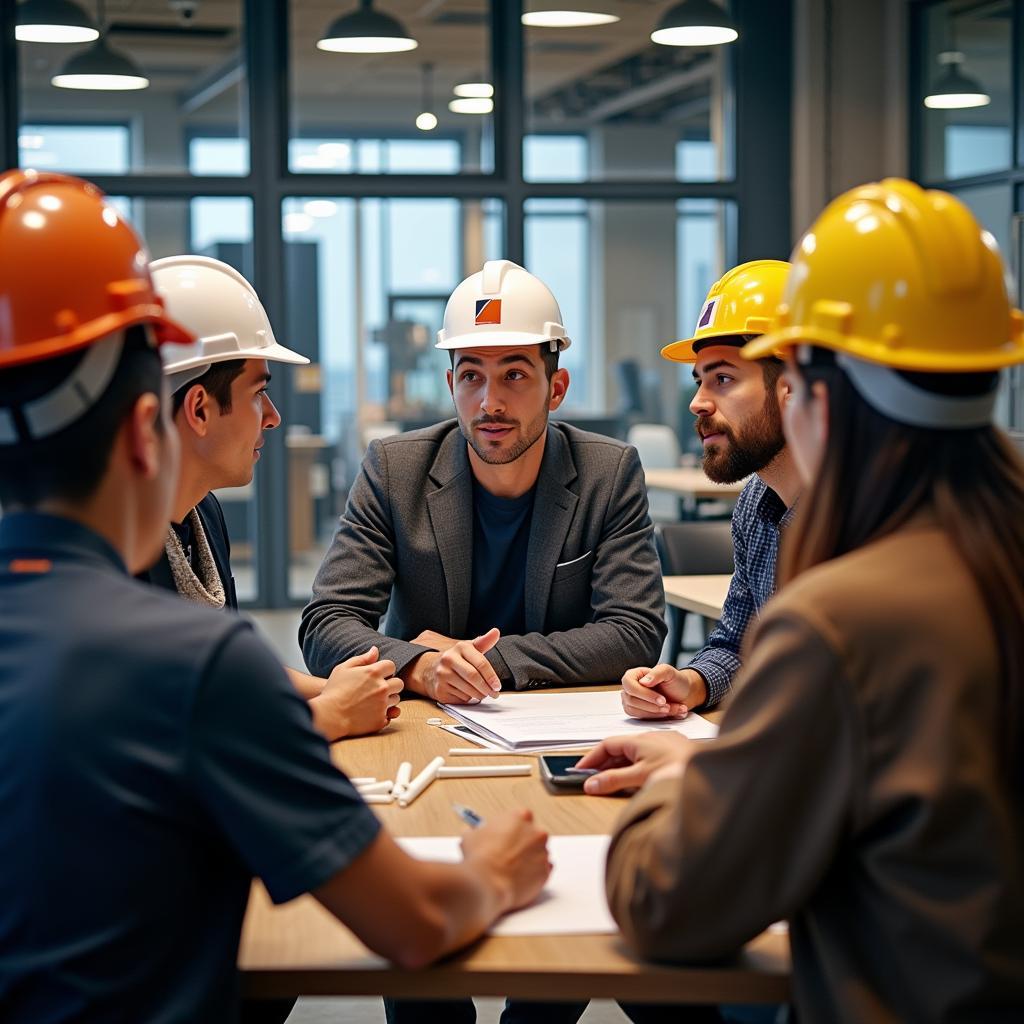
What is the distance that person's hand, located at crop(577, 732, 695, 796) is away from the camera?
70.8 inches

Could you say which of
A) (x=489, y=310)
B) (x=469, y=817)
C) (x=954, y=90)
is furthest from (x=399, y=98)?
(x=469, y=817)

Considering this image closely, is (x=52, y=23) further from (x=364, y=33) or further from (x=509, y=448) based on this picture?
(x=509, y=448)

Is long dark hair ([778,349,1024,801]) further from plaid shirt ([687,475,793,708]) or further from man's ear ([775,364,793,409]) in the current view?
man's ear ([775,364,793,409])

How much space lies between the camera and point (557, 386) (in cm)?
308

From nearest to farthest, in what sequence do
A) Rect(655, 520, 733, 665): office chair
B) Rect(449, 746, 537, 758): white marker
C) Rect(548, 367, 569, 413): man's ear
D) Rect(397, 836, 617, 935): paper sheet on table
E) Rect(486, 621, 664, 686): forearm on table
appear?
Rect(397, 836, 617, 935): paper sheet on table → Rect(449, 746, 537, 758): white marker → Rect(486, 621, 664, 686): forearm on table → Rect(548, 367, 569, 413): man's ear → Rect(655, 520, 733, 665): office chair

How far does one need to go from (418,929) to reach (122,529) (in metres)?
0.46

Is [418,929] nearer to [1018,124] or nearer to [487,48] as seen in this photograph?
[1018,124]

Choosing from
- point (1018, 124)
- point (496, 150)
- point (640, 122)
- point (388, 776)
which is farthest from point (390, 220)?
point (388, 776)

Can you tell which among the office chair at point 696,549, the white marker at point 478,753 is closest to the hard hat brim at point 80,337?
the white marker at point 478,753

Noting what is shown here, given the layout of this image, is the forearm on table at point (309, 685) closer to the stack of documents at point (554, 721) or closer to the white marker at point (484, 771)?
the stack of documents at point (554, 721)

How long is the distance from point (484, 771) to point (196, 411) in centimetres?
79

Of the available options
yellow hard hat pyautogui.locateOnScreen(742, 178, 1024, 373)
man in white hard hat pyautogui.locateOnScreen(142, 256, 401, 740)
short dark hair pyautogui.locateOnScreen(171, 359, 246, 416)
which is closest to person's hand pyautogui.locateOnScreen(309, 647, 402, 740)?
man in white hard hat pyautogui.locateOnScreen(142, 256, 401, 740)

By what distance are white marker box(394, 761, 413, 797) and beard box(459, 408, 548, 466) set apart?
104 centimetres

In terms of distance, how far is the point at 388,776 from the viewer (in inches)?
76.4
